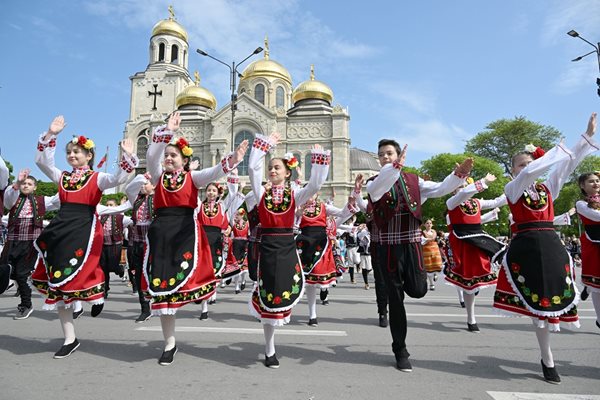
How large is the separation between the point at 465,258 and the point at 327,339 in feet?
8.71

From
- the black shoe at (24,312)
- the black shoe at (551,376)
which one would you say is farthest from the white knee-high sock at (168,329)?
the black shoe at (24,312)

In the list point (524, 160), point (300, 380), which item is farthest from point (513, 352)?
point (300, 380)

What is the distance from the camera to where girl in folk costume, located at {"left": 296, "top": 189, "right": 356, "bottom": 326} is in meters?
6.84

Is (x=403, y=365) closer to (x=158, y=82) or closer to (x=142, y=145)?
(x=142, y=145)

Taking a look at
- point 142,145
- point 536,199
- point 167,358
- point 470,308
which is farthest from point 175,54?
point 536,199

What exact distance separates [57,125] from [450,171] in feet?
144

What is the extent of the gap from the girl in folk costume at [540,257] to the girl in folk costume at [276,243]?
79.8 inches

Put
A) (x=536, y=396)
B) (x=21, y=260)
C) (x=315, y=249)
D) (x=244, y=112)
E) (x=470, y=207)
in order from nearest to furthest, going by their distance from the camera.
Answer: (x=536, y=396) < (x=470, y=207) < (x=21, y=260) < (x=315, y=249) < (x=244, y=112)

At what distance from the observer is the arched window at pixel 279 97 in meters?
58.8

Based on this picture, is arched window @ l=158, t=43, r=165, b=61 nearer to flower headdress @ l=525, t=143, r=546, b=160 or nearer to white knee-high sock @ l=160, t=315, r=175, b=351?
white knee-high sock @ l=160, t=315, r=175, b=351

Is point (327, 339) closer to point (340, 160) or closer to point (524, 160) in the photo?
point (524, 160)

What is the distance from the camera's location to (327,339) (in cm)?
536

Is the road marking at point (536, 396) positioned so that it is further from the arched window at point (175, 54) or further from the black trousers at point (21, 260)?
the arched window at point (175, 54)

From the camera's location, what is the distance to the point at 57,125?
187 inches
